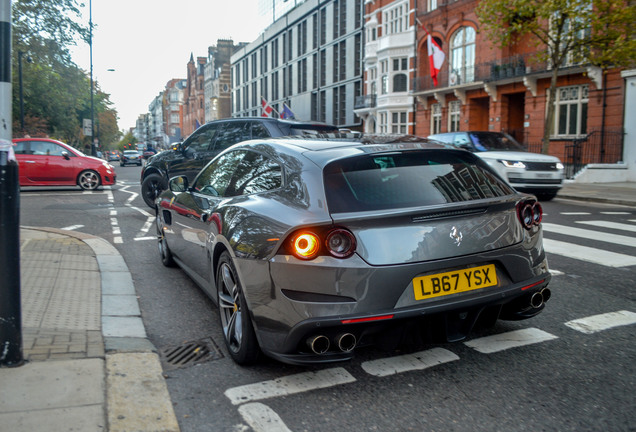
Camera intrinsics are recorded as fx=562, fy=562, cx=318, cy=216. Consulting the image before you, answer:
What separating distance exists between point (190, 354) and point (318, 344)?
1252 millimetres

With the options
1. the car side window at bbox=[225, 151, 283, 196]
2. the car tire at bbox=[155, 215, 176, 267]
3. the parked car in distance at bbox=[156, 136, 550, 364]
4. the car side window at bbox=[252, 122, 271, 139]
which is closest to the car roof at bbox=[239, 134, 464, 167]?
the parked car in distance at bbox=[156, 136, 550, 364]

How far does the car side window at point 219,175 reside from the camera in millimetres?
4626

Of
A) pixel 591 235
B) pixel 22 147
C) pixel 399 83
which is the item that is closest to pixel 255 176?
pixel 591 235

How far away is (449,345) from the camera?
12.6 feet

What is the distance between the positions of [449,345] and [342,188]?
1403mm

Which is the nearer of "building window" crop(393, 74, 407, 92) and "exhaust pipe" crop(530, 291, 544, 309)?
"exhaust pipe" crop(530, 291, 544, 309)

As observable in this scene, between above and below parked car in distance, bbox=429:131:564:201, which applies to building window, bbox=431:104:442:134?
above

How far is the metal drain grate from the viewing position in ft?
12.2

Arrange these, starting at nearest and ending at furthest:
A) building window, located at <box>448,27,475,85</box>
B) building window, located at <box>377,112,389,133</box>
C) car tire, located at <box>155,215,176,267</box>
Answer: car tire, located at <box>155,215,176,267</box>, building window, located at <box>448,27,475,85</box>, building window, located at <box>377,112,389,133</box>

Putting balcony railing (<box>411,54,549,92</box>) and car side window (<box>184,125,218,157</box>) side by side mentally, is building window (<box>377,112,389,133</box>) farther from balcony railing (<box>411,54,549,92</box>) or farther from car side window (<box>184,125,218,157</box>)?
car side window (<box>184,125,218,157</box>)

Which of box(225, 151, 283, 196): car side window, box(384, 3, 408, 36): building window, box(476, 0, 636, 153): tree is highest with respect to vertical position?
box(384, 3, 408, 36): building window

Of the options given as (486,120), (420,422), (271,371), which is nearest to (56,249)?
(271,371)

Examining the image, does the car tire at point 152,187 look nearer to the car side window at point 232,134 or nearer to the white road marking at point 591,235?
the car side window at point 232,134

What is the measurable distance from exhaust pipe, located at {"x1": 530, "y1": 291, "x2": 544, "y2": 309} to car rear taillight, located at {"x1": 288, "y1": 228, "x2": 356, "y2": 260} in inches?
51.2
